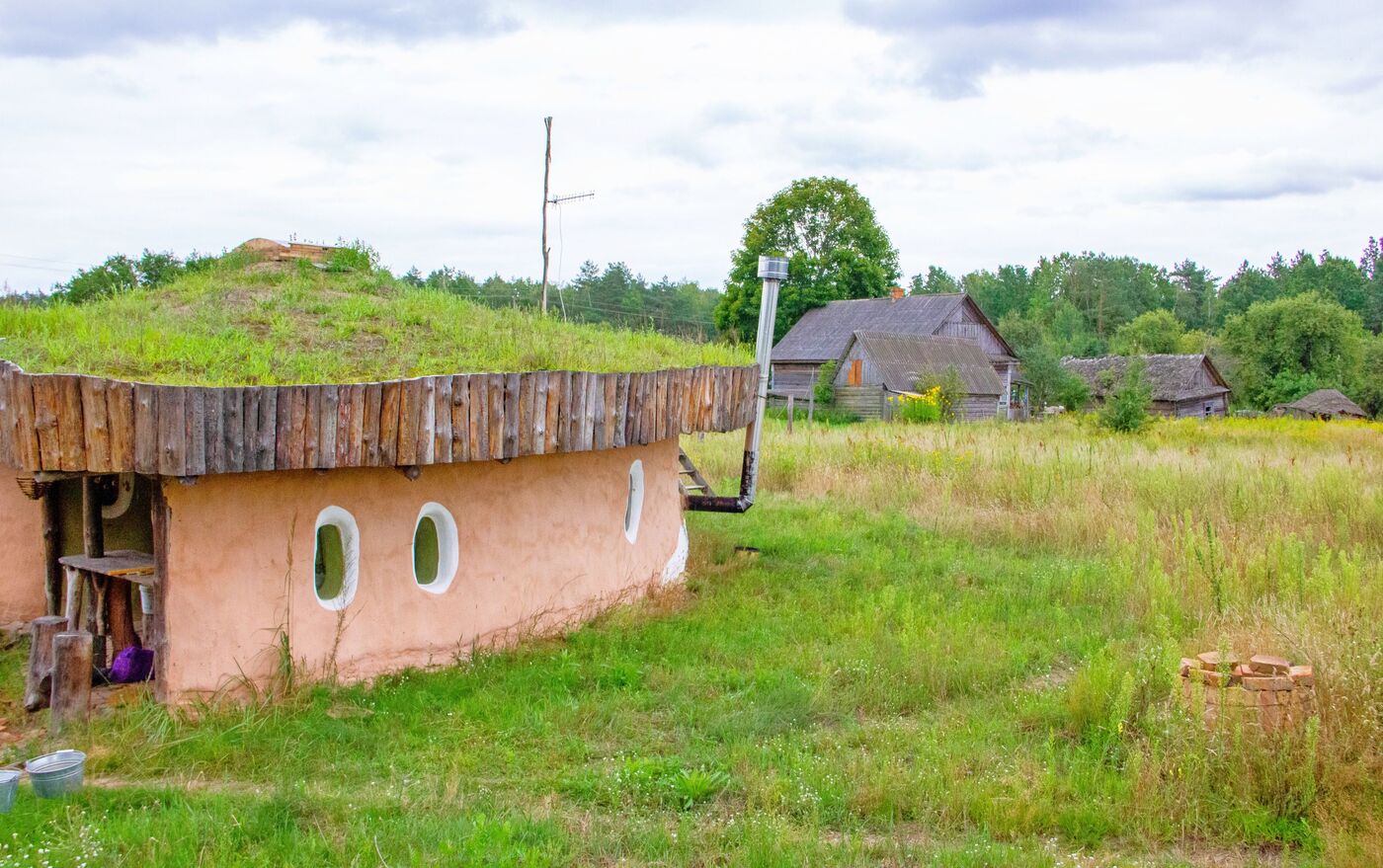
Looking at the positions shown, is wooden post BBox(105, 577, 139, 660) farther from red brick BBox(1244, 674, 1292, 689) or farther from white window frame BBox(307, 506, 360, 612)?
red brick BBox(1244, 674, 1292, 689)

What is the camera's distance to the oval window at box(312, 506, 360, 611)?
5.97 meters

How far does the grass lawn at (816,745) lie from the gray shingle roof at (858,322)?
105 feet

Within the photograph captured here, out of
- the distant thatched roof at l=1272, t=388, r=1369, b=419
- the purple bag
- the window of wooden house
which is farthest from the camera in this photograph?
the distant thatched roof at l=1272, t=388, r=1369, b=419

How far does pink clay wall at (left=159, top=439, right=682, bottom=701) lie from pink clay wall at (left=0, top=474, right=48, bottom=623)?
2581 millimetres

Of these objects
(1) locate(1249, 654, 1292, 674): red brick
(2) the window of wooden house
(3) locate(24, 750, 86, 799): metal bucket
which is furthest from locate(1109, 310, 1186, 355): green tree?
(3) locate(24, 750, 86, 799): metal bucket

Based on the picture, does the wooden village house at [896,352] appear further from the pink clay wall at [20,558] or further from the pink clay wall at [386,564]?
the pink clay wall at [20,558]

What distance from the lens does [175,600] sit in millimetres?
5324

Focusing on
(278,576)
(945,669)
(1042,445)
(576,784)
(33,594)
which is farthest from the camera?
(1042,445)

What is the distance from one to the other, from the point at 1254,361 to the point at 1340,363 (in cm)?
338

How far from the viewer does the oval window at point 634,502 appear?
8297mm

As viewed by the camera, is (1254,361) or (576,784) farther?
(1254,361)

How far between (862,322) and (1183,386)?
13.8m

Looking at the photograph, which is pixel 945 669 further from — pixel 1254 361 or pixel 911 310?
pixel 1254 361

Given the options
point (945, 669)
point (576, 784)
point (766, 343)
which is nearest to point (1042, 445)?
point (766, 343)
